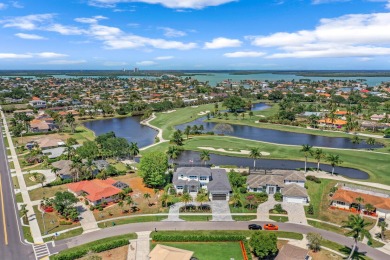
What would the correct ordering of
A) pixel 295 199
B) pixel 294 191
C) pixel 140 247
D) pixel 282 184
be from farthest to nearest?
pixel 282 184 < pixel 294 191 < pixel 295 199 < pixel 140 247

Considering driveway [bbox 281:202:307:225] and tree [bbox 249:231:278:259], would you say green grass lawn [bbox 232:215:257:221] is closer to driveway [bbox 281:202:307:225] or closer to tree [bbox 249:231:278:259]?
driveway [bbox 281:202:307:225]

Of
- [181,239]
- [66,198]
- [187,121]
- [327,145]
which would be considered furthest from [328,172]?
[187,121]

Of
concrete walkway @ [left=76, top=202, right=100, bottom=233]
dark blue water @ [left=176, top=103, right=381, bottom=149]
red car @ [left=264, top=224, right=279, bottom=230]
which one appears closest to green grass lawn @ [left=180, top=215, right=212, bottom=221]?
red car @ [left=264, top=224, right=279, bottom=230]

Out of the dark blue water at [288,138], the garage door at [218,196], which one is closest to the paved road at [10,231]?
the garage door at [218,196]

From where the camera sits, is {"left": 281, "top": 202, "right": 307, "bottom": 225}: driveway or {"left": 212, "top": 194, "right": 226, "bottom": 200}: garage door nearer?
{"left": 281, "top": 202, "right": 307, "bottom": 225}: driveway

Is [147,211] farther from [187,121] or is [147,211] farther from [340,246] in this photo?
[187,121]

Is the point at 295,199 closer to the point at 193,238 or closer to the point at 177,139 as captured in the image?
the point at 193,238

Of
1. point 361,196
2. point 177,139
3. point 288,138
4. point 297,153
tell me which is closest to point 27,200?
point 177,139
